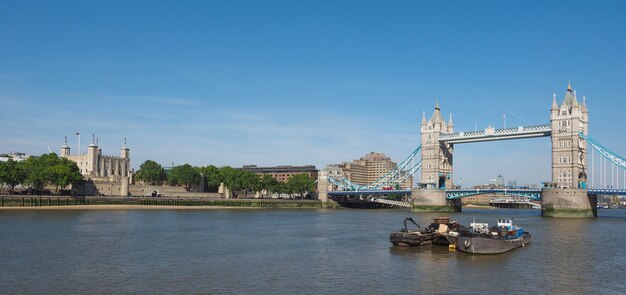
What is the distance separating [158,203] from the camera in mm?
110000

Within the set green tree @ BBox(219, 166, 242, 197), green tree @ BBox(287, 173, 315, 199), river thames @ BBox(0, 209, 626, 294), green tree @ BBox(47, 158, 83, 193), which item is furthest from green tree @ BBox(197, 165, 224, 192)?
river thames @ BBox(0, 209, 626, 294)

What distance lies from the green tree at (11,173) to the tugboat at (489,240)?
74.0 metres

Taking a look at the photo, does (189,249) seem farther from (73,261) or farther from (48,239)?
(48,239)

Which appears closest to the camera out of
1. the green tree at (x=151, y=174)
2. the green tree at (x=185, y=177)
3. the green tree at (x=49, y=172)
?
the green tree at (x=49, y=172)

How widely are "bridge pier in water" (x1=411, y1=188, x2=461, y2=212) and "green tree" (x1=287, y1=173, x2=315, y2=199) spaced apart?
132 ft

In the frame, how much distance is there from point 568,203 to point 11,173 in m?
83.8

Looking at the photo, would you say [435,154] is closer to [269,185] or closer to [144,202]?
[269,185]

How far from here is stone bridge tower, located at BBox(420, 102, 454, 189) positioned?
4719 inches

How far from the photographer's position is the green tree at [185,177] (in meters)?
137

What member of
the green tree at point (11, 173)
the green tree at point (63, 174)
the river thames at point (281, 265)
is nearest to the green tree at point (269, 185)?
the green tree at point (63, 174)

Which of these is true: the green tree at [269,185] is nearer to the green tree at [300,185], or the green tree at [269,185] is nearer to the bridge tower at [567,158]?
the green tree at [300,185]

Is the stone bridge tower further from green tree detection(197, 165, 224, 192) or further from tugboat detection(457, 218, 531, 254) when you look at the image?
tugboat detection(457, 218, 531, 254)

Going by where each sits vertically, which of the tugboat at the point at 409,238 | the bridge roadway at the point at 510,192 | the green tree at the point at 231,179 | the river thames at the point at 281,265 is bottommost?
the river thames at the point at 281,265

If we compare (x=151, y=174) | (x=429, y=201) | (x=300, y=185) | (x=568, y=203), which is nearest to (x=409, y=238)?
(x=568, y=203)
